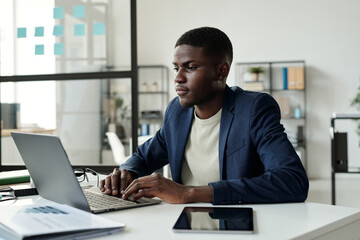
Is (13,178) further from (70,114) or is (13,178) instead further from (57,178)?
(70,114)

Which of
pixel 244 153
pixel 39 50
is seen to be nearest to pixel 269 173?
pixel 244 153

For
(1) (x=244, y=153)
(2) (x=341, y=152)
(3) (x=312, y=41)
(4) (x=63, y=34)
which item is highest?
(3) (x=312, y=41)

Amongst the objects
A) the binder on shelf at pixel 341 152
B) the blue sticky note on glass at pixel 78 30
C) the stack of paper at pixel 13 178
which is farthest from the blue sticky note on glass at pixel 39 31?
the binder on shelf at pixel 341 152

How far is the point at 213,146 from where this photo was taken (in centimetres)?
158

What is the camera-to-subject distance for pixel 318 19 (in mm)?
6211

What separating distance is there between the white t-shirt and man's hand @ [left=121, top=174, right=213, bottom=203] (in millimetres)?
379

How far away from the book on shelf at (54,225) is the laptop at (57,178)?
0.24ft

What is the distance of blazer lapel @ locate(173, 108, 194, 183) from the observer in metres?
1.59

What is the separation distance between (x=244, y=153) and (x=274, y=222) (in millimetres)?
496

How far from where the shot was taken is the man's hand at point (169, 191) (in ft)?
3.85

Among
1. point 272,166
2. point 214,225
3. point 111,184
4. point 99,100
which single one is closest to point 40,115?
point 99,100

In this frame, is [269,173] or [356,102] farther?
[356,102]

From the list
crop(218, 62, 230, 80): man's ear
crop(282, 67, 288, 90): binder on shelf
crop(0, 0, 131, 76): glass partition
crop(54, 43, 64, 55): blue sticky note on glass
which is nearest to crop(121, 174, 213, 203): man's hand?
crop(218, 62, 230, 80): man's ear

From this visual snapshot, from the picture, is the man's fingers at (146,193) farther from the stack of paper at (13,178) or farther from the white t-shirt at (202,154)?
the stack of paper at (13,178)
